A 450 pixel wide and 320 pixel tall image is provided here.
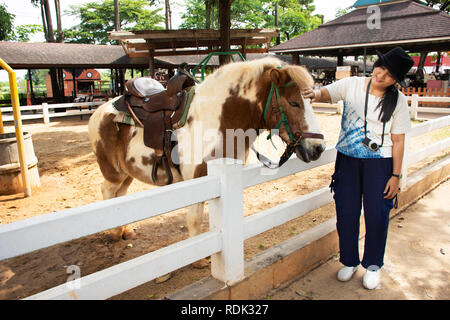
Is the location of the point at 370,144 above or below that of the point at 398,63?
below

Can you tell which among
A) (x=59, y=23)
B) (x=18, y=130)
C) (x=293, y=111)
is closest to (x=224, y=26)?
(x=18, y=130)

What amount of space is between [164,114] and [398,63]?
2.00m

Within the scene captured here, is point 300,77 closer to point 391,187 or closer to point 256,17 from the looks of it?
point 391,187

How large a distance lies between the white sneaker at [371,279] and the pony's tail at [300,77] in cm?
161

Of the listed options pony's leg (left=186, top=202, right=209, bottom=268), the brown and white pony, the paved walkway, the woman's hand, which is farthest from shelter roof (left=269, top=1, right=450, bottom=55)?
pony's leg (left=186, top=202, right=209, bottom=268)

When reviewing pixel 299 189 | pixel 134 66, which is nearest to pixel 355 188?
pixel 299 189

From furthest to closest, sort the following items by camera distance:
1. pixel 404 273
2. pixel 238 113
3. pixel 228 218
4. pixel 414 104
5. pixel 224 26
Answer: pixel 414 104 < pixel 224 26 < pixel 404 273 < pixel 238 113 < pixel 228 218

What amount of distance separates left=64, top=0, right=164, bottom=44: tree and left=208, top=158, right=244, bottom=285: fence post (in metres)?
39.0

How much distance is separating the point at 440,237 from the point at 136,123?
11.7 feet

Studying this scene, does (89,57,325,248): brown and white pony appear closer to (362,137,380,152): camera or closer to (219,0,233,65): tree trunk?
(362,137,380,152): camera

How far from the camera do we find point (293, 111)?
8.15 ft

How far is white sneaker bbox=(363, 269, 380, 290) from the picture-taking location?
8.64 feet

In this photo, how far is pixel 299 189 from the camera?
5582 mm
